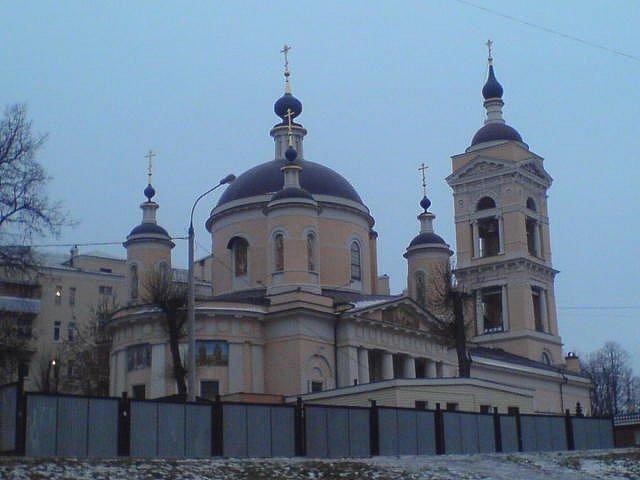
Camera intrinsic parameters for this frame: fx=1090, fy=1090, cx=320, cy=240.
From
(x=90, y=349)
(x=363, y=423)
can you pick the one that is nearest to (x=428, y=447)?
(x=363, y=423)

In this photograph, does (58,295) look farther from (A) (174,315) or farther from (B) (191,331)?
(B) (191,331)

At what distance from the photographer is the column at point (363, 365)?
172 feet

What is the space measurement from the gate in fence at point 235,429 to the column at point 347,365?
1574cm

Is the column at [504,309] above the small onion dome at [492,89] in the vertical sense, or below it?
below

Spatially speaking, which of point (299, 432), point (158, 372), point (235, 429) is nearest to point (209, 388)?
point (158, 372)

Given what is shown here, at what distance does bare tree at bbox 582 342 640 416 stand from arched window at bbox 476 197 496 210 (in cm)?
2891

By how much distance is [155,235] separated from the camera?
60.8 meters

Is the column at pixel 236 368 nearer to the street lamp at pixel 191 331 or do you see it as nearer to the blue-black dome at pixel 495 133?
the street lamp at pixel 191 331

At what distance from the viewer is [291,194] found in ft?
180

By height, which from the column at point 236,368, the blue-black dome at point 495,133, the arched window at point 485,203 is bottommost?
the column at point 236,368

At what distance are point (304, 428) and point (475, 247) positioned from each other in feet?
157

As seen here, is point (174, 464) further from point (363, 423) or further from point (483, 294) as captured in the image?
point (483, 294)

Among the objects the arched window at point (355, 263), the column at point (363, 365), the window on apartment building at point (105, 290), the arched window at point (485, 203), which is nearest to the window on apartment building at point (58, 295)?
the window on apartment building at point (105, 290)

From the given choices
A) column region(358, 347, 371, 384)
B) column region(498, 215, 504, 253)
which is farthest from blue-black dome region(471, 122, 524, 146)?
column region(358, 347, 371, 384)
